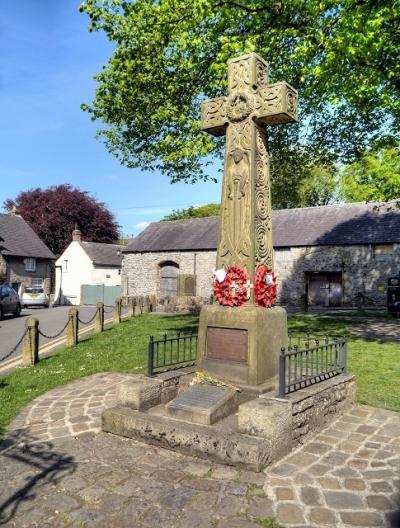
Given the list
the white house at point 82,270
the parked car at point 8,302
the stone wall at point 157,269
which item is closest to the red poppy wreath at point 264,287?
the parked car at point 8,302

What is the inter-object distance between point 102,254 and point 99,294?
16.6 ft

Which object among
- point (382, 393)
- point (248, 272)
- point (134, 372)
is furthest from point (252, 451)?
point (134, 372)

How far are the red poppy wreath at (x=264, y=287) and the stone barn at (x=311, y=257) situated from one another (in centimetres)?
1728

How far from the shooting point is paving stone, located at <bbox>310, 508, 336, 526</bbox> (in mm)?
3665

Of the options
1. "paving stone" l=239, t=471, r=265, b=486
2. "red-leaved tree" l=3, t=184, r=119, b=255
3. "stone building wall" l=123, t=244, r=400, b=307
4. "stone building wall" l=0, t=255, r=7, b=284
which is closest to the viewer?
"paving stone" l=239, t=471, r=265, b=486

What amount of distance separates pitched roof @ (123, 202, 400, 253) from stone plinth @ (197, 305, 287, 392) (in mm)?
17670

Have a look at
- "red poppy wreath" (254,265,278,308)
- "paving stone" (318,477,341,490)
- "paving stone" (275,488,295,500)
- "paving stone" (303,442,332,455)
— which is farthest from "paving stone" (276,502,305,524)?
"red poppy wreath" (254,265,278,308)

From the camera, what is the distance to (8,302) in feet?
71.1

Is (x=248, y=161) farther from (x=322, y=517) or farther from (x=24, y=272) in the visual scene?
(x=24, y=272)

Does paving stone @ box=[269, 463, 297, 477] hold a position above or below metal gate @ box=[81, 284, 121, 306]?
below

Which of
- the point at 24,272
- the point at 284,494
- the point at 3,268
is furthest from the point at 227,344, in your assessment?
the point at 24,272

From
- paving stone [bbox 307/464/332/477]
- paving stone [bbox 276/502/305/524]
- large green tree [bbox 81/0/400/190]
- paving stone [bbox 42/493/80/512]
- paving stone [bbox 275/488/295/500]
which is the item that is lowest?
paving stone [bbox 42/493/80/512]

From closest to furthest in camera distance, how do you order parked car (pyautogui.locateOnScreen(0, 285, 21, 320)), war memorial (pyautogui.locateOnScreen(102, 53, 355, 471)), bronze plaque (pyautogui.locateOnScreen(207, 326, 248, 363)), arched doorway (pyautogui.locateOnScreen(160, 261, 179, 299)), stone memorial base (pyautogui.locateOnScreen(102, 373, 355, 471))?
stone memorial base (pyautogui.locateOnScreen(102, 373, 355, 471))
war memorial (pyautogui.locateOnScreen(102, 53, 355, 471))
bronze plaque (pyautogui.locateOnScreen(207, 326, 248, 363))
parked car (pyautogui.locateOnScreen(0, 285, 21, 320))
arched doorway (pyautogui.locateOnScreen(160, 261, 179, 299))

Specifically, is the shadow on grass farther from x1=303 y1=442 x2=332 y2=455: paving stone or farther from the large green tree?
the large green tree
